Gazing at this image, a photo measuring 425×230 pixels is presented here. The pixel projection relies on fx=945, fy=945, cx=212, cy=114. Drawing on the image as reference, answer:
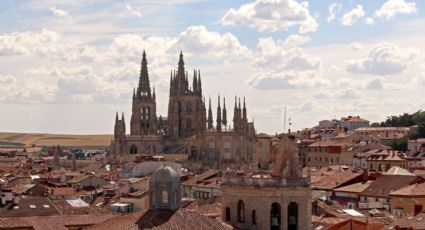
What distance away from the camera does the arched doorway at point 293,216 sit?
4266 cm

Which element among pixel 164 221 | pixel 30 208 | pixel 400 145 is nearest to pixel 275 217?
pixel 164 221

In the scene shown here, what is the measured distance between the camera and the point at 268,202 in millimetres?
42281

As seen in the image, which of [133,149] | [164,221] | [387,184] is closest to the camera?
[164,221]

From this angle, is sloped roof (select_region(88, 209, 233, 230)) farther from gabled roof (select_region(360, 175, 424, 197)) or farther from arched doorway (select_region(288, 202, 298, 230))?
gabled roof (select_region(360, 175, 424, 197))

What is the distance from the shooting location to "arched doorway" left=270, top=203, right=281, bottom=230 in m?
42.3

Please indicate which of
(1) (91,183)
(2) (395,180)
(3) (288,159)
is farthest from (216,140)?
(3) (288,159)

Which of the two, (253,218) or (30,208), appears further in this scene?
(30,208)

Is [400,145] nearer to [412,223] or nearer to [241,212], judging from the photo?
[412,223]

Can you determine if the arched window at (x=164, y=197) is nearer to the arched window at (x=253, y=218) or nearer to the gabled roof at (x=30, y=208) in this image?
the arched window at (x=253, y=218)

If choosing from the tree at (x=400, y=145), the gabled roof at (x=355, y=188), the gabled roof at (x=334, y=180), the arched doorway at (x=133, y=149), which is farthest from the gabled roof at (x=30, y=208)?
the arched doorway at (x=133, y=149)

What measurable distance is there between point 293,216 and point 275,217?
3.02ft

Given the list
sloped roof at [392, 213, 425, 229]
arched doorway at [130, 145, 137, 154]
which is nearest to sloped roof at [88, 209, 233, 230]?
sloped roof at [392, 213, 425, 229]

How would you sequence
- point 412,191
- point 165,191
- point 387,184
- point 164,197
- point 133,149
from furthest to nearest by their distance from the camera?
point 133,149, point 387,184, point 412,191, point 164,197, point 165,191

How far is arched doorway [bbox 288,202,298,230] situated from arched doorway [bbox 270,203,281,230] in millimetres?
573
